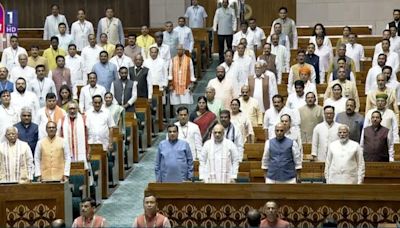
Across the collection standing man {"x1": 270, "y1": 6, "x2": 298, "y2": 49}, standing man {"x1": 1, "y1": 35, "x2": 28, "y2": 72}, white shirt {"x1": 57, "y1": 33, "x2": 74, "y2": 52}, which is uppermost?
standing man {"x1": 270, "y1": 6, "x2": 298, "y2": 49}

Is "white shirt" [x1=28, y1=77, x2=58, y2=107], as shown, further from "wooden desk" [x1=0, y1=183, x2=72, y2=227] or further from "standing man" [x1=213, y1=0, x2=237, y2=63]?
"standing man" [x1=213, y1=0, x2=237, y2=63]

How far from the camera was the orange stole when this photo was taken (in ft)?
56.6

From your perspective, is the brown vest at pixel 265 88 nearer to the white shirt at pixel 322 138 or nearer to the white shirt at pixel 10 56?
the white shirt at pixel 322 138

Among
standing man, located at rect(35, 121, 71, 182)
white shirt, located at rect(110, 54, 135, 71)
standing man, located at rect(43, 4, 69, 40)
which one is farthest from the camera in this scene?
standing man, located at rect(43, 4, 69, 40)

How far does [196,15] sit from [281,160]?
29.7 ft

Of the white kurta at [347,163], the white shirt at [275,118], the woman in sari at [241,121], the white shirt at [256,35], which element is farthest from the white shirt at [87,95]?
the white kurta at [347,163]

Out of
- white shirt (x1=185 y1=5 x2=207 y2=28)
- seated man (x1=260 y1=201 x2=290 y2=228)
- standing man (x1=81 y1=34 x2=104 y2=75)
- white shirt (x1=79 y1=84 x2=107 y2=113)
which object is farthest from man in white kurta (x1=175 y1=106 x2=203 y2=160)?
white shirt (x1=185 y1=5 x2=207 y2=28)

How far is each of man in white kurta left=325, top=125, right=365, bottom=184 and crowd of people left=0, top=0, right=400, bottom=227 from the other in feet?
0.04

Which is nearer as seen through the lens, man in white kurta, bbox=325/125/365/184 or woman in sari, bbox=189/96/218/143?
man in white kurta, bbox=325/125/365/184

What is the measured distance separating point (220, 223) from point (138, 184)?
300 cm

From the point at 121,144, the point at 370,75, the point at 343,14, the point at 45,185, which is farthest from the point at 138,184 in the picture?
the point at 343,14

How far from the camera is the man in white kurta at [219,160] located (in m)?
12.3

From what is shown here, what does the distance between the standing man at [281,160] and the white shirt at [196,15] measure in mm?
8923

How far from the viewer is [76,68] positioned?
1741 cm
